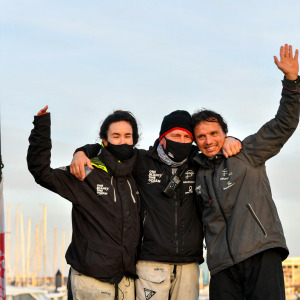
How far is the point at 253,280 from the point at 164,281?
3.19 feet

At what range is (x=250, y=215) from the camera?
19.6 ft

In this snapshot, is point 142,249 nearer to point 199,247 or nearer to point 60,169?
point 199,247

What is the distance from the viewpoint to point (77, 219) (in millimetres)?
6379

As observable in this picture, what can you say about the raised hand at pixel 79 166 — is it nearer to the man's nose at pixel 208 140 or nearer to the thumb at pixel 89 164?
the thumb at pixel 89 164

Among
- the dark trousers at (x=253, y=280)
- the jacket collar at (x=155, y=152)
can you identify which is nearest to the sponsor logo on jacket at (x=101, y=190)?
the jacket collar at (x=155, y=152)

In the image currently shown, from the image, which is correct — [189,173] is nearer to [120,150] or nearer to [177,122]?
[177,122]

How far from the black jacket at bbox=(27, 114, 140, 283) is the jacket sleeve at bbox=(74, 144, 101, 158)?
15cm

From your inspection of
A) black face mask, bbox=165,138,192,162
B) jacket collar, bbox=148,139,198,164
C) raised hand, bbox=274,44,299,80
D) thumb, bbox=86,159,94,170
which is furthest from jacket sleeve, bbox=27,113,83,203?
raised hand, bbox=274,44,299,80

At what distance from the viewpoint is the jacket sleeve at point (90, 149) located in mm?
6595

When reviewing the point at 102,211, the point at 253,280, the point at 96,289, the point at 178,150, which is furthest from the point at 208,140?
the point at 96,289

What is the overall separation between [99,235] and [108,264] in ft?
1.06

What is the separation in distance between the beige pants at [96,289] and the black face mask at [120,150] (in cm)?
133

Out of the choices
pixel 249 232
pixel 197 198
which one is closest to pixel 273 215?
pixel 249 232

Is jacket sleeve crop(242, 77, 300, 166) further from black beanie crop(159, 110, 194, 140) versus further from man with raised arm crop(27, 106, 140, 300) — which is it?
man with raised arm crop(27, 106, 140, 300)
